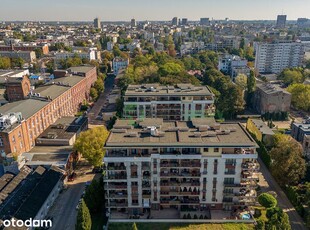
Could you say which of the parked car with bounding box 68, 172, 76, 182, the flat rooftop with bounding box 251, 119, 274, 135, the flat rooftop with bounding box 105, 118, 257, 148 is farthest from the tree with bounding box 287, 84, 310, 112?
the parked car with bounding box 68, 172, 76, 182

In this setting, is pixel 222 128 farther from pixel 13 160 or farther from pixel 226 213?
pixel 13 160

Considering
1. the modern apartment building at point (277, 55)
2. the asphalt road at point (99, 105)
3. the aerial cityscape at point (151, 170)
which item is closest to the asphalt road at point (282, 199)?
the aerial cityscape at point (151, 170)

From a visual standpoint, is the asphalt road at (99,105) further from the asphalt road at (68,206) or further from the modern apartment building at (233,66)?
the modern apartment building at (233,66)

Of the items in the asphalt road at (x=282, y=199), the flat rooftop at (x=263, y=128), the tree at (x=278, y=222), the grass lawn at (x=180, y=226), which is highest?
the flat rooftop at (x=263, y=128)

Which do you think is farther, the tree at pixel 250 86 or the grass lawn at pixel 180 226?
the tree at pixel 250 86

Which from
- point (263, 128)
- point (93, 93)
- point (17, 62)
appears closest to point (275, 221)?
point (263, 128)

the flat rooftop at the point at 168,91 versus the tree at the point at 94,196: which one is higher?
the flat rooftop at the point at 168,91
